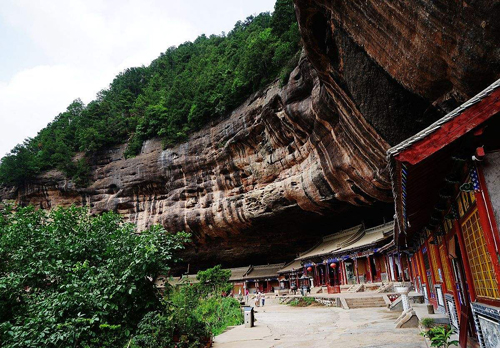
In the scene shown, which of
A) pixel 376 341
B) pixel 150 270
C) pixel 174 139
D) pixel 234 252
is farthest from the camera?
pixel 234 252

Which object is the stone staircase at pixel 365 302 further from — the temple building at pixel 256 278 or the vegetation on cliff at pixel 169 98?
the temple building at pixel 256 278

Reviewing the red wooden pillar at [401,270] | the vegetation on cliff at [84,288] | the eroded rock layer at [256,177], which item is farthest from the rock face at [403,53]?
the red wooden pillar at [401,270]

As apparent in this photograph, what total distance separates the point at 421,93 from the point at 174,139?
2227 cm

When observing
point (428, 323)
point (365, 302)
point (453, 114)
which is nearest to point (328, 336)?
point (428, 323)

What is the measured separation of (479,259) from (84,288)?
6.66 metres

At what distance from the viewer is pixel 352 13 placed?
712cm

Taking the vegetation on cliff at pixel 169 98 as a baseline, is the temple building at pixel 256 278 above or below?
below

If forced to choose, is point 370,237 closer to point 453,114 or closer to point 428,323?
point 428,323

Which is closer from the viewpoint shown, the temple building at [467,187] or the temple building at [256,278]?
the temple building at [467,187]

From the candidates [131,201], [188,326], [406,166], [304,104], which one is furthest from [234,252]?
[406,166]

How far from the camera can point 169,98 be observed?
103 feet

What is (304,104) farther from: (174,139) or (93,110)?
(93,110)

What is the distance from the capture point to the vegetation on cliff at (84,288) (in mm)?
5730

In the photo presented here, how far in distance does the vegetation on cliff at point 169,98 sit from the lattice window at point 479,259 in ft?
47.0
